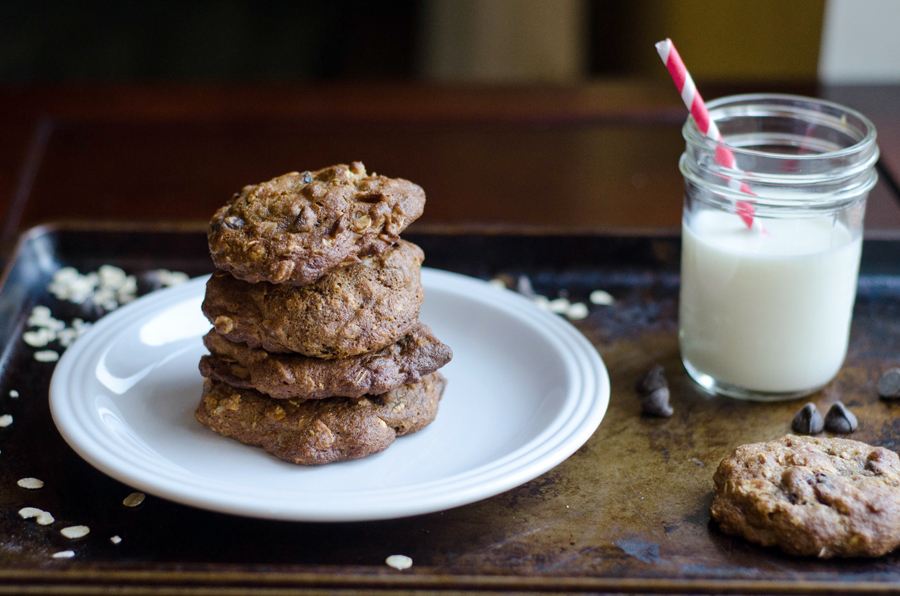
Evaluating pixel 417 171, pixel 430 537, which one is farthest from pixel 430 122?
pixel 430 537

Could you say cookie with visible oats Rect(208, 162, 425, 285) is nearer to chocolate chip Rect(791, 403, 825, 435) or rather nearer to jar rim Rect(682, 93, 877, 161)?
jar rim Rect(682, 93, 877, 161)

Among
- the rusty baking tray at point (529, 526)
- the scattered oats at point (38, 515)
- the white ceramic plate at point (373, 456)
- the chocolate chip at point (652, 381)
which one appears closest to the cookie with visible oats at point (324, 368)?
the white ceramic plate at point (373, 456)

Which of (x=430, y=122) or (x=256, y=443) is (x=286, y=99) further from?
(x=256, y=443)

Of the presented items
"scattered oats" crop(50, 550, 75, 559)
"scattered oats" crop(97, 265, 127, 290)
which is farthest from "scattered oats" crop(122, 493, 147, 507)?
"scattered oats" crop(97, 265, 127, 290)

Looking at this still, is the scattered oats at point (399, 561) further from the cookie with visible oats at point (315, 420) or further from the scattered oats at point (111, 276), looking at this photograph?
the scattered oats at point (111, 276)

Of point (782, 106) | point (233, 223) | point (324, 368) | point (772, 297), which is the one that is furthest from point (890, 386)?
point (233, 223)
